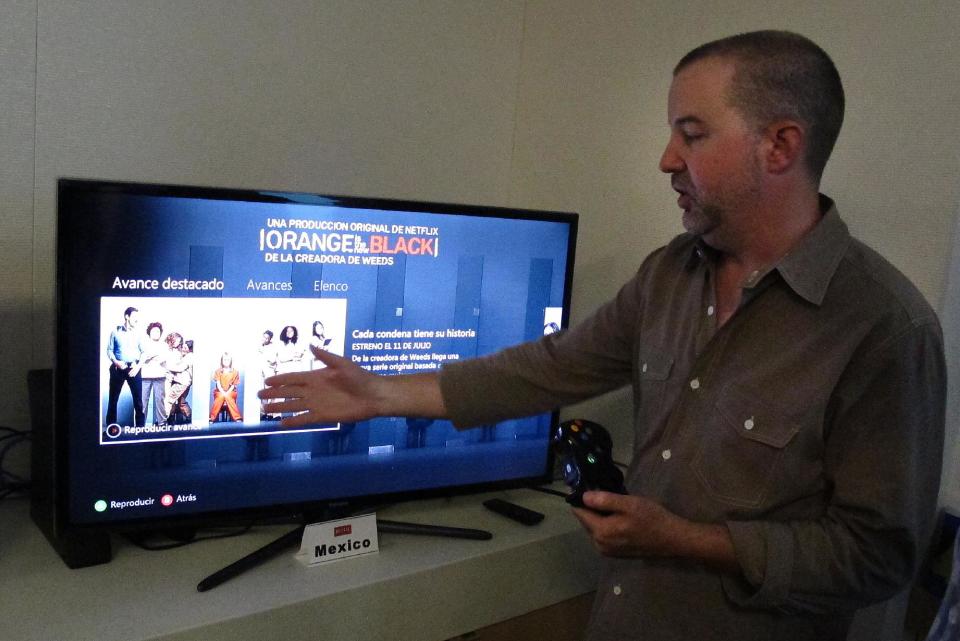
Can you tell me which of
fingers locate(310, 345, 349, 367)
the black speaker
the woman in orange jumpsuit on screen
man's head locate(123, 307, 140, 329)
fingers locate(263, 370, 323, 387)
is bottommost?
the black speaker

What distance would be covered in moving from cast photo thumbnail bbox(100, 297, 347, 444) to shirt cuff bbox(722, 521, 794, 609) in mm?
896

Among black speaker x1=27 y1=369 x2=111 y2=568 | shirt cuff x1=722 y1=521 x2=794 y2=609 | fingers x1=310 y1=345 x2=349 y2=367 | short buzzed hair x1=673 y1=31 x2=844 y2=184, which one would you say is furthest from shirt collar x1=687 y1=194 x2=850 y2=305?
black speaker x1=27 y1=369 x2=111 y2=568

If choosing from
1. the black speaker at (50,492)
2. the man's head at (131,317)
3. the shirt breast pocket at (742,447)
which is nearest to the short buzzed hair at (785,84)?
the shirt breast pocket at (742,447)

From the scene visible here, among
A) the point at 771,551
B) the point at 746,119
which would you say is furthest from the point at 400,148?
the point at 771,551

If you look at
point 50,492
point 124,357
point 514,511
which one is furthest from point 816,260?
point 50,492

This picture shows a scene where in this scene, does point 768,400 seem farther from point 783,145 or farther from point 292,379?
point 292,379

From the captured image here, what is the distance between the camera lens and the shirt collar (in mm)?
1345

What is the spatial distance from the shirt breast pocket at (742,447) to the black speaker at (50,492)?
1206mm

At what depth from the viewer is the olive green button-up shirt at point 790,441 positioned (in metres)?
1.26

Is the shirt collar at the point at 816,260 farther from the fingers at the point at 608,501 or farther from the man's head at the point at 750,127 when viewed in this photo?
the fingers at the point at 608,501

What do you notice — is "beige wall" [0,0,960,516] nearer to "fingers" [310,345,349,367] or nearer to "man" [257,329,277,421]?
"man" [257,329,277,421]

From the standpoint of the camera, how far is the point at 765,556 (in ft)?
4.15

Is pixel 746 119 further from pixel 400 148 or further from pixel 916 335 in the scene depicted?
pixel 400 148

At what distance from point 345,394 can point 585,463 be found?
19.7 inches
